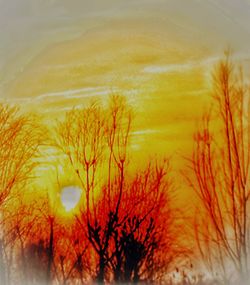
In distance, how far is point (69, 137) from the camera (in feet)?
6.06

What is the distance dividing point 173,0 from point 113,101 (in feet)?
0.94

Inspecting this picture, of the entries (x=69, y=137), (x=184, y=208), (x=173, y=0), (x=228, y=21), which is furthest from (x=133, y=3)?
(x=184, y=208)

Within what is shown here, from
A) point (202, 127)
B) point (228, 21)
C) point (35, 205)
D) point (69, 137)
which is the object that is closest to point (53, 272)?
point (35, 205)

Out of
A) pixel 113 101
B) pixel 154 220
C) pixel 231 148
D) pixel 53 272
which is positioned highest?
pixel 113 101

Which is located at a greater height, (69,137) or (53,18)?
(53,18)

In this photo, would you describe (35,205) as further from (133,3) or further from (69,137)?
(133,3)

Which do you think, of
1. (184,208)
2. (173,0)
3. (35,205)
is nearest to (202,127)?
(184,208)

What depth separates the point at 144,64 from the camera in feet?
6.03

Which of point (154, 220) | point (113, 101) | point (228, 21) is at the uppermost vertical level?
point (228, 21)

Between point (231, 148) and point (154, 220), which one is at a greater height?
point (231, 148)

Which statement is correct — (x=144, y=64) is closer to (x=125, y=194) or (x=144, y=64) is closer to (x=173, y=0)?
(x=173, y=0)

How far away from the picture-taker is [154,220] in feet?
6.00

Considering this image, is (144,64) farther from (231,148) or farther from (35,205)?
(35,205)

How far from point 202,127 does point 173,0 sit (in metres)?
0.32
